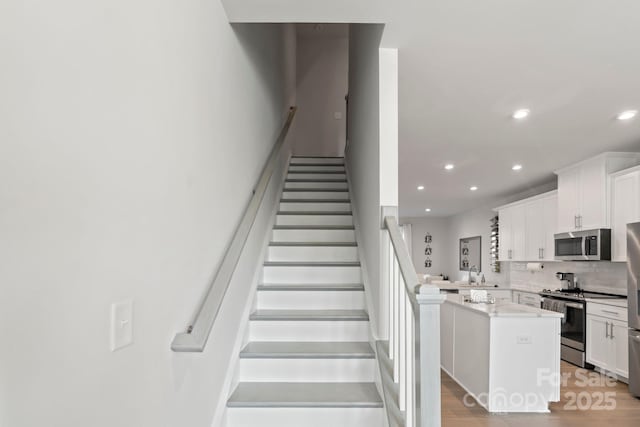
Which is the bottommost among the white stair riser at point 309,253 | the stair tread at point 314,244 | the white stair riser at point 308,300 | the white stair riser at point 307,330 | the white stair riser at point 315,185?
the white stair riser at point 307,330

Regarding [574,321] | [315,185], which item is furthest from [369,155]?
[574,321]

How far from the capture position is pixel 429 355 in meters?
1.63

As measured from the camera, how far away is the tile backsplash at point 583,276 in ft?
18.9

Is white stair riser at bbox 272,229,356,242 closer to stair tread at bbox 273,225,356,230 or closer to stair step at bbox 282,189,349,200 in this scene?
stair tread at bbox 273,225,356,230

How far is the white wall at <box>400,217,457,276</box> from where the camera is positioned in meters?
13.5

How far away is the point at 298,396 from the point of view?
7.89 ft

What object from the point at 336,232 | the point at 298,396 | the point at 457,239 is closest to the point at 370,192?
the point at 336,232

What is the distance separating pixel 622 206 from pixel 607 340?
5.08 ft

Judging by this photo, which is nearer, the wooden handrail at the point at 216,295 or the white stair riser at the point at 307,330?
the wooden handrail at the point at 216,295

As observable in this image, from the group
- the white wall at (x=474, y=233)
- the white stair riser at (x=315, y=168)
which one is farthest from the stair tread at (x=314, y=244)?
the white wall at (x=474, y=233)

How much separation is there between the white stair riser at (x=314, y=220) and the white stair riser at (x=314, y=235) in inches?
9.2

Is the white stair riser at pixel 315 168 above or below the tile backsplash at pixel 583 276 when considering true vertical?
above

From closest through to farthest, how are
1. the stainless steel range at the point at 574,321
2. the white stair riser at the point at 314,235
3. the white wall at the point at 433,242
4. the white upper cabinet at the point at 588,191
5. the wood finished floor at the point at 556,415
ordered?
the wood finished floor at the point at 556,415 → the white stair riser at the point at 314,235 → the white upper cabinet at the point at 588,191 → the stainless steel range at the point at 574,321 → the white wall at the point at 433,242

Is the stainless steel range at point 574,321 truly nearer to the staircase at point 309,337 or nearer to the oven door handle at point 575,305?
the oven door handle at point 575,305
